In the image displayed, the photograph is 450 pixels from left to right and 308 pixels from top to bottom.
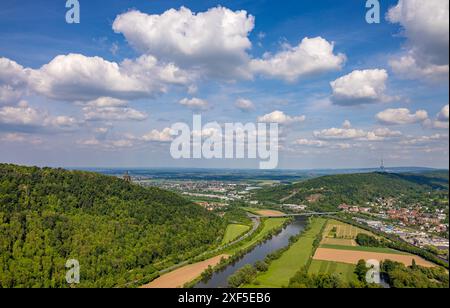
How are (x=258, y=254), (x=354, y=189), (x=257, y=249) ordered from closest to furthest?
(x=258, y=254)
(x=257, y=249)
(x=354, y=189)

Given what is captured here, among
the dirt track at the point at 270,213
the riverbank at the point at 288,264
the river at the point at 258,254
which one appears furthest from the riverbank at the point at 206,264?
the dirt track at the point at 270,213

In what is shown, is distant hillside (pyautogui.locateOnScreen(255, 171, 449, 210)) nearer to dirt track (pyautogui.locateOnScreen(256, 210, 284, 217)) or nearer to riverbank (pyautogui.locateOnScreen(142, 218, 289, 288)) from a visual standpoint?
dirt track (pyautogui.locateOnScreen(256, 210, 284, 217))

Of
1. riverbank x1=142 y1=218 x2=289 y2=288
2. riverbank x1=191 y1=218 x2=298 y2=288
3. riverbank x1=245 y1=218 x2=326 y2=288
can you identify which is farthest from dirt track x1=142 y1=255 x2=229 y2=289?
riverbank x1=245 y1=218 x2=326 y2=288

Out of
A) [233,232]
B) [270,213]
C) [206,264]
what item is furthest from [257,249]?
[270,213]

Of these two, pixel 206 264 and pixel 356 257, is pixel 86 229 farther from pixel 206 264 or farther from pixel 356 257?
pixel 356 257

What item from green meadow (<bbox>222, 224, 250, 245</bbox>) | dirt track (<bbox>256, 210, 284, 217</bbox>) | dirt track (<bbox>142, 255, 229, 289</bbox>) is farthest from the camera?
dirt track (<bbox>256, 210, 284, 217</bbox>)

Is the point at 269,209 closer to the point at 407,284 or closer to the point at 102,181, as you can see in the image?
the point at 102,181

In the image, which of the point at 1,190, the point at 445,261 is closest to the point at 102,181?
the point at 1,190
